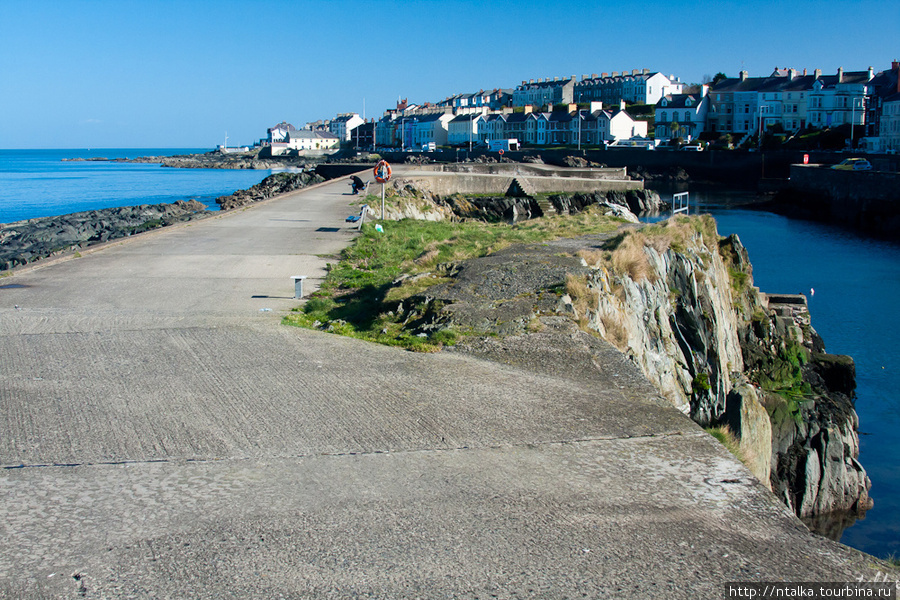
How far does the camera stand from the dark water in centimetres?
1158

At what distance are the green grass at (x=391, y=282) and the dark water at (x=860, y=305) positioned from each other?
257 inches

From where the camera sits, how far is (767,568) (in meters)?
3.79

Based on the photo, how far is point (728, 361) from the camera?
1397 centimetres

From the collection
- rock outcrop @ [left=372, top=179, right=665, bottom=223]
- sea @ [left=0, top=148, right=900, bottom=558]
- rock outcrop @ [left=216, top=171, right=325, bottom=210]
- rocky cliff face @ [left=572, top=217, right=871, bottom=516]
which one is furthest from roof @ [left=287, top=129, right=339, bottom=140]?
rocky cliff face @ [left=572, top=217, right=871, bottom=516]

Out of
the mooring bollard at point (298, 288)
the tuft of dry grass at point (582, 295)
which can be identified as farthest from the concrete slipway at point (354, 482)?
the mooring bollard at point (298, 288)

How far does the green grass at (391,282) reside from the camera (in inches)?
336

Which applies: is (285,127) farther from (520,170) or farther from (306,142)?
(520,170)

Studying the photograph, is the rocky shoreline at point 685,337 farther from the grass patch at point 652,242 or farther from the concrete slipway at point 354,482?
the concrete slipway at point 354,482

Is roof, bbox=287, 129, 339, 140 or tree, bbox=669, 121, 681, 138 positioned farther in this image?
roof, bbox=287, 129, 339, 140

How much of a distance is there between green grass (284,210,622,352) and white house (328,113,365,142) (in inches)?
6697

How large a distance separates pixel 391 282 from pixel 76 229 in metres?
24.6

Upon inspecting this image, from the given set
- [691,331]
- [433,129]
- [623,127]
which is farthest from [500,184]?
[433,129]

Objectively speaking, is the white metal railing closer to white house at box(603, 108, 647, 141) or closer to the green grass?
the green grass

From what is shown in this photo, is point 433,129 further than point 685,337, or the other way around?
point 433,129
